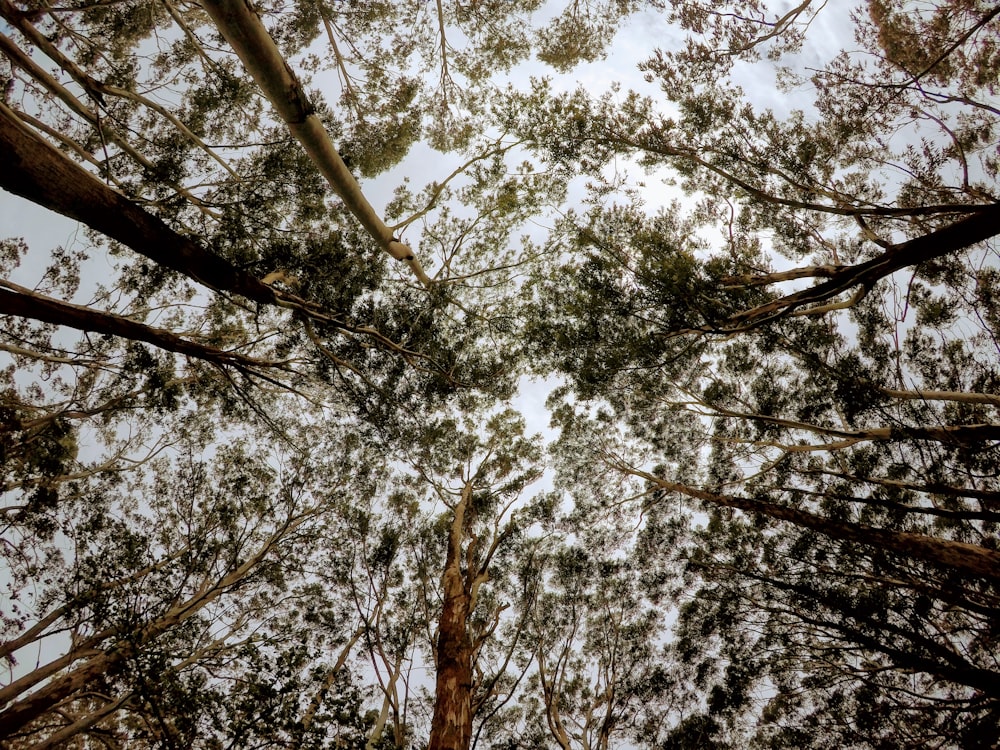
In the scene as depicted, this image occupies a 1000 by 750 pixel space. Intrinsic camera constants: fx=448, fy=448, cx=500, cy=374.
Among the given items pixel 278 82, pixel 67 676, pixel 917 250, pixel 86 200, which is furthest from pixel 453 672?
pixel 278 82

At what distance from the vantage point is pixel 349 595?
369 inches

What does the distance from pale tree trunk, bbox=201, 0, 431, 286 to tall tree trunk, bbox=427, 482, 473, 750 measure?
519 centimetres

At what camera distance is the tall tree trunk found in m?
4.51

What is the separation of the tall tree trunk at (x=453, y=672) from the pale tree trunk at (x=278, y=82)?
5.19 meters

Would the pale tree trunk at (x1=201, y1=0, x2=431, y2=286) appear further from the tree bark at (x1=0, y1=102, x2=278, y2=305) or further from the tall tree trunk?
the tall tree trunk

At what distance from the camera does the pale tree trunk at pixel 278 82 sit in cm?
319

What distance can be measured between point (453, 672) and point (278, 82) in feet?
19.8

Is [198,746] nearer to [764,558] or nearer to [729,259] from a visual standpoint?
[729,259]

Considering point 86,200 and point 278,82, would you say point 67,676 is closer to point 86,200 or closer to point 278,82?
point 86,200

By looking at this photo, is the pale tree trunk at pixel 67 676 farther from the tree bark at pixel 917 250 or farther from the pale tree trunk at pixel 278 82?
the tree bark at pixel 917 250

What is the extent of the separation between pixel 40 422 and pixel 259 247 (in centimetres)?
378

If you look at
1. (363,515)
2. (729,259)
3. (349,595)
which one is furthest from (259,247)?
(349,595)

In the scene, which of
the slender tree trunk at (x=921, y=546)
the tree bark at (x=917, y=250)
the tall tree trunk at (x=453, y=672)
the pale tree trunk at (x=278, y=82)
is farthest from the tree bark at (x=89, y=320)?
the slender tree trunk at (x=921, y=546)

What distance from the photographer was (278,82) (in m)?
3.64
